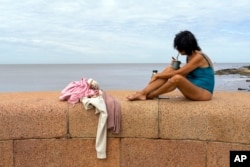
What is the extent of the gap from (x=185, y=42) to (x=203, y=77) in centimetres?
58

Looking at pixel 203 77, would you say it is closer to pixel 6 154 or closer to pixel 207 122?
pixel 207 122

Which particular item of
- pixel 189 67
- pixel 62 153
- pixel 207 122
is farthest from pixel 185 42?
pixel 62 153

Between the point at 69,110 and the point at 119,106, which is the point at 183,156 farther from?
the point at 69,110

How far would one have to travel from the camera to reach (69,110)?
4.65m

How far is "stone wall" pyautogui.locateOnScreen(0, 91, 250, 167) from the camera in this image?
4.49 metres

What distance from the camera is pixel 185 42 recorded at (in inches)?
211

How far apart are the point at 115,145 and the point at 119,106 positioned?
1.61 ft

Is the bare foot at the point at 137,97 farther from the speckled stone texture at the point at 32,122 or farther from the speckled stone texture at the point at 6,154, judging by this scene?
the speckled stone texture at the point at 6,154

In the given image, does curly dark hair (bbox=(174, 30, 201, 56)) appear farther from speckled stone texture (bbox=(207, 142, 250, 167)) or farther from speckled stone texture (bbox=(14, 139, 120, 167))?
speckled stone texture (bbox=(14, 139, 120, 167))

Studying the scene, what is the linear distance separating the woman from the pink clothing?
0.53m

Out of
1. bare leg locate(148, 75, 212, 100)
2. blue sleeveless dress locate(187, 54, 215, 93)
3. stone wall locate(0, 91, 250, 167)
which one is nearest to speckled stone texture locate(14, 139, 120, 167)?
stone wall locate(0, 91, 250, 167)

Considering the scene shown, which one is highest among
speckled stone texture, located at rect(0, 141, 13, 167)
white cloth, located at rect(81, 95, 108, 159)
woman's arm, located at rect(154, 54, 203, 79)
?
woman's arm, located at rect(154, 54, 203, 79)

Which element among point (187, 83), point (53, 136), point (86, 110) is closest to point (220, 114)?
point (187, 83)

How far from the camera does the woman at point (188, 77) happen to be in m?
5.00
